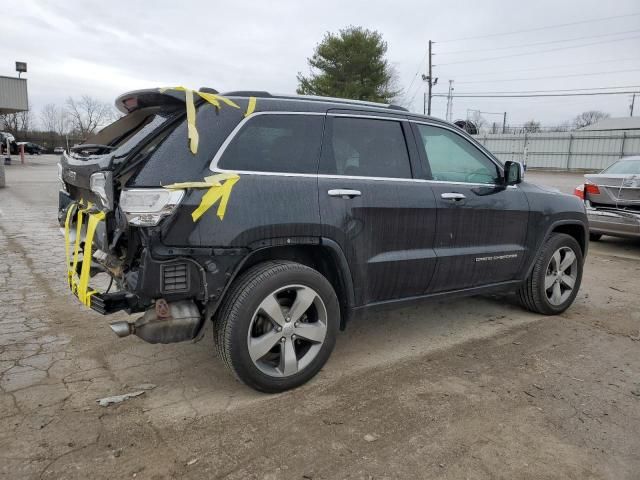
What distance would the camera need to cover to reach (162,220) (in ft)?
8.95

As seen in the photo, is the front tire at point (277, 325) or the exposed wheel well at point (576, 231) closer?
the front tire at point (277, 325)

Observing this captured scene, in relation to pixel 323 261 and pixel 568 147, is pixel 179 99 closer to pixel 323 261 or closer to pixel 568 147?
pixel 323 261

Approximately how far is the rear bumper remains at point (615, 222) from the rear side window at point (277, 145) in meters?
6.57

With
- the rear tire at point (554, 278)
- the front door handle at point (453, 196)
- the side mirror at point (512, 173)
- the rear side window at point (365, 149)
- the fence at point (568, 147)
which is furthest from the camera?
the fence at point (568, 147)

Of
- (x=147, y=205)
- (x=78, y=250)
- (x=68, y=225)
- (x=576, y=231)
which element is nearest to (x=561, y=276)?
(x=576, y=231)

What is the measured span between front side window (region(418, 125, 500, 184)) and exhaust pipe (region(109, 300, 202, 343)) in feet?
6.99

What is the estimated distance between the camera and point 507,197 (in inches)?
172

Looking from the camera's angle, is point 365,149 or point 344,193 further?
point 365,149

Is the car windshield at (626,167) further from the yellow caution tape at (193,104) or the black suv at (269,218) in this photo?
the yellow caution tape at (193,104)

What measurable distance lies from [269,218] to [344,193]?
0.59m

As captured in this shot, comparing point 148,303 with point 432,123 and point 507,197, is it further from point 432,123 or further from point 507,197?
point 507,197

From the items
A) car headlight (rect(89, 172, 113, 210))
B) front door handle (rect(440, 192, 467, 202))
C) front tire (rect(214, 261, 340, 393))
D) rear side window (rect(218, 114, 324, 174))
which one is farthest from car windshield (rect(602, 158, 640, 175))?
car headlight (rect(89, 172, 113, 210))

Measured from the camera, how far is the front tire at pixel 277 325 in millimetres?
2986

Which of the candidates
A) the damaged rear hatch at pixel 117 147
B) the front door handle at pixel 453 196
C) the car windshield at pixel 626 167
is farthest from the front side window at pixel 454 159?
the car windshield at pixel 626 167
